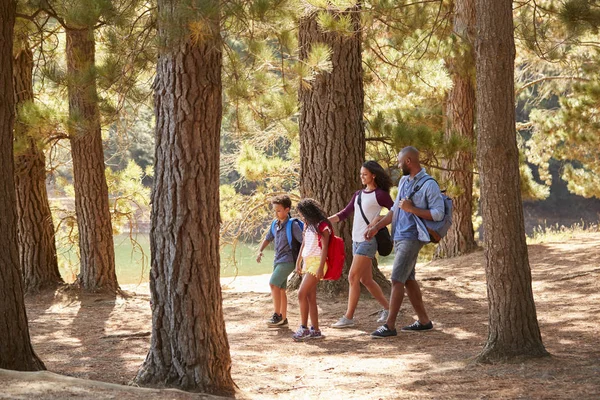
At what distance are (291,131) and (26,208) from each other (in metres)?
3.57

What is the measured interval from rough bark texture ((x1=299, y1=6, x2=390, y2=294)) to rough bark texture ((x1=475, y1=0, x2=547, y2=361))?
350cm

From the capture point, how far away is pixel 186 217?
15.9 ft

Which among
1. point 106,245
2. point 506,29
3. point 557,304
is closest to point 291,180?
point 106,245

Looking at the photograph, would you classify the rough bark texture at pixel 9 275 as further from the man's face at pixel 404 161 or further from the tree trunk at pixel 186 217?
the man's face at pixel 404 161

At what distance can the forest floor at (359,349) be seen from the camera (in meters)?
4.90

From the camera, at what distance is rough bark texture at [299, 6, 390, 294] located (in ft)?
29.4

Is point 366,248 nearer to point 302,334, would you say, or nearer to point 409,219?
point 409,219

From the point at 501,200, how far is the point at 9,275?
10.8 ft

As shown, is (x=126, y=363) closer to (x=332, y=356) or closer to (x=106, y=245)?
(x=332, y=356)

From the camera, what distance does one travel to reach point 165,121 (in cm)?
491

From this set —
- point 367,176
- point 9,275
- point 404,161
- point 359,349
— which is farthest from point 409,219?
point 9,275

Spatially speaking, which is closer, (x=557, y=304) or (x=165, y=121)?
(x=165, y=121)

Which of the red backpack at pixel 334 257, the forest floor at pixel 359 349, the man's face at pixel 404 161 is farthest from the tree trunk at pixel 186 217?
the man's face at pixel 404 161

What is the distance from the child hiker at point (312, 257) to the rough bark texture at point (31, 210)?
453 centimetres
